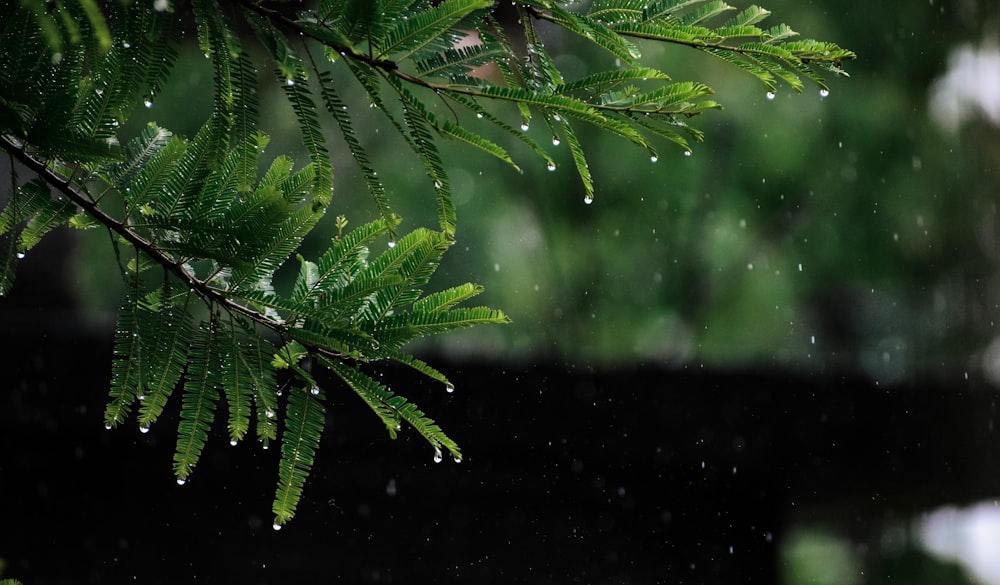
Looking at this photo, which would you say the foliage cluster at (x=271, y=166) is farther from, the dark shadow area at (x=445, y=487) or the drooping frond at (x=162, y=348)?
the dark shadow area at (x=445, y=487)

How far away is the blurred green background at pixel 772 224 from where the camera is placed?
333cm

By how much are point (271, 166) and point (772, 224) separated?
321cm

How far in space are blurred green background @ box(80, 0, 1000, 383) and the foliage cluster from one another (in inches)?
101

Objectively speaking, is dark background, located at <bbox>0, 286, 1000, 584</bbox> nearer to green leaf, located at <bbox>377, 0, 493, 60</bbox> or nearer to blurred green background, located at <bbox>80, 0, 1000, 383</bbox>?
blurred green background, located at <bbox>80, 0, 1000, 383</bbox>

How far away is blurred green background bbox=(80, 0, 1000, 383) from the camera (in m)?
3.33

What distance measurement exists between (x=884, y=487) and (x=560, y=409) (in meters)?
1.27

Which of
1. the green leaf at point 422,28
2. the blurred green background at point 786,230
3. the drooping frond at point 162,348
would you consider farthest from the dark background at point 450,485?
the green leaf at point 422,28

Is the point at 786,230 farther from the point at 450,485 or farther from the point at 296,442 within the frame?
the point at 296,442

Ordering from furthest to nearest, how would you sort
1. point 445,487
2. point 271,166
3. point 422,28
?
point 445,487
point 271,166
point 422,28

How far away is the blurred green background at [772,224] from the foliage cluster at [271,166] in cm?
257

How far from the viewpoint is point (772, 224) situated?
11.7ft

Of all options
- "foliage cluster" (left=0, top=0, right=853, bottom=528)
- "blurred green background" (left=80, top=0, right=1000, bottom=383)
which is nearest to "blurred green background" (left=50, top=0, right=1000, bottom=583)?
"blurred green background" (left=80, top=0, right=1000, bottom=383)

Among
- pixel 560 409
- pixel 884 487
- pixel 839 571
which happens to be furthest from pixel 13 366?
pixel 839 571

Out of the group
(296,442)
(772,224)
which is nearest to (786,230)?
(772,224)
